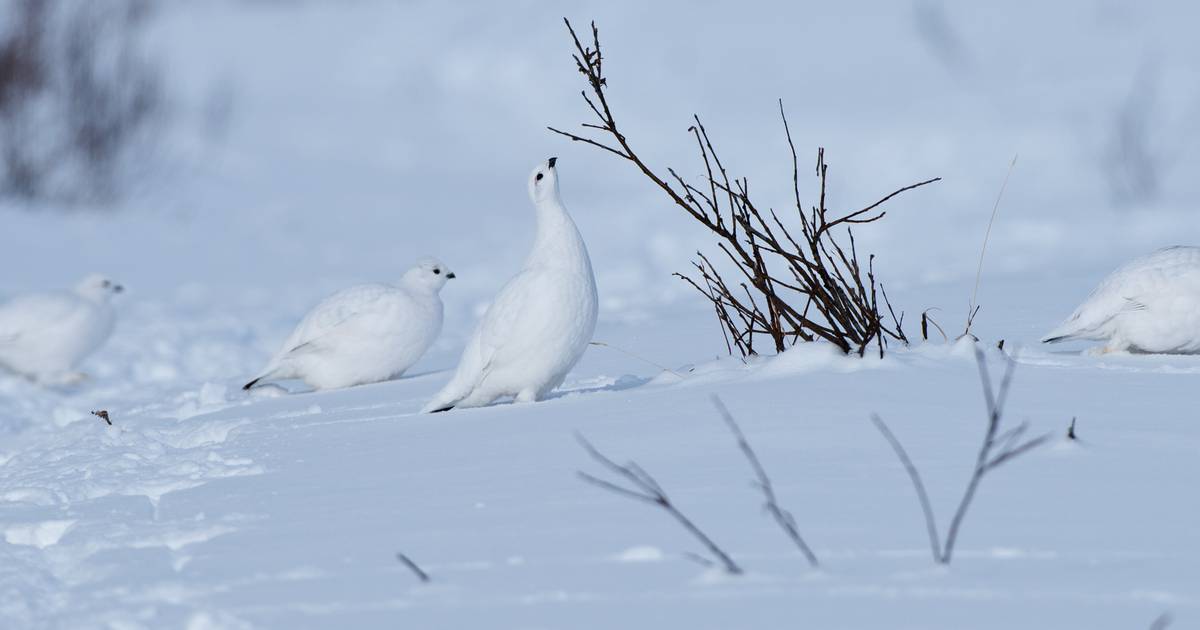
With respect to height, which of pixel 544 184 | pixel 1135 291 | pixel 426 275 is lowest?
pixel 426 275

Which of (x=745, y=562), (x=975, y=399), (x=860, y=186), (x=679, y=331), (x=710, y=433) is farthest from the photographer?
(x=860, y=186)

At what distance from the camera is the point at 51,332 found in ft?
23.8

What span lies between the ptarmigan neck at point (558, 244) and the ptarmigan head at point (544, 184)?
2.0 inches

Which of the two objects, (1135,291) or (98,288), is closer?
(1135,291)

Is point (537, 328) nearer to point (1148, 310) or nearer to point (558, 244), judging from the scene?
point (558, 244)

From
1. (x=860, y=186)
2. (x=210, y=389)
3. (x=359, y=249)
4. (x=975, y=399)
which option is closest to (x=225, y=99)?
(x=359, y=249)

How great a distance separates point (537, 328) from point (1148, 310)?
1694 mm

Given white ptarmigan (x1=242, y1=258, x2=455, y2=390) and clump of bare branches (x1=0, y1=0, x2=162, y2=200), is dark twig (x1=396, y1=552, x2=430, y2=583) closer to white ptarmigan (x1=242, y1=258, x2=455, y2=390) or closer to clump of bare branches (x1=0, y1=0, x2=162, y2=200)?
white ptarmigan (x1=242, y1=258, x2=455, y2=390)

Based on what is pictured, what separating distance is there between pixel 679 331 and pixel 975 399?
301cm

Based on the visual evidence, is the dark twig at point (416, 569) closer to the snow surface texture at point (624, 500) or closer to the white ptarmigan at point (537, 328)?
the snow surface texture at point (624, 500)

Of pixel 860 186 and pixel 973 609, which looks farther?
pixel 860 186

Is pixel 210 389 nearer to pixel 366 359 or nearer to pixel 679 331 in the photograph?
pixel 366 359

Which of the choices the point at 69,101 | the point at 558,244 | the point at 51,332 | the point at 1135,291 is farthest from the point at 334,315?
the point at 69,101

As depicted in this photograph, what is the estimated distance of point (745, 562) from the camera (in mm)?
2143
